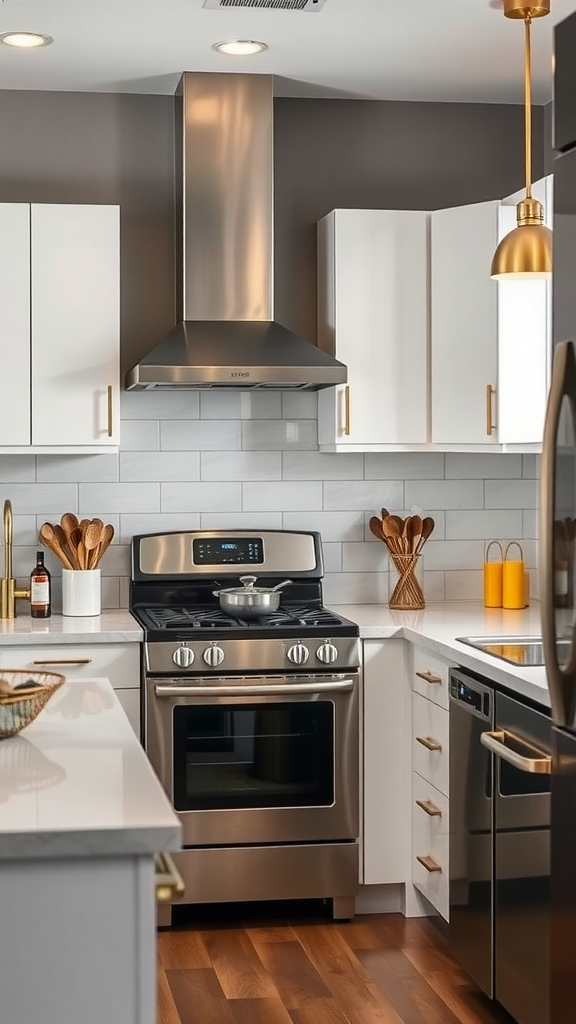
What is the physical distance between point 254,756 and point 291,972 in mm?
692

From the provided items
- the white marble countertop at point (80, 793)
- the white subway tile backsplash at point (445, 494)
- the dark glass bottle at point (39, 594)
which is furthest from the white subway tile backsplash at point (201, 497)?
the white marble countertop at point (80, 793)

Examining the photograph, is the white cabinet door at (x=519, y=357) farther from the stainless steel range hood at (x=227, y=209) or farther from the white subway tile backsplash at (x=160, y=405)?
the white subway tile backsplash at (x=160, y=405)

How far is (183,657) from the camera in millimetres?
4082

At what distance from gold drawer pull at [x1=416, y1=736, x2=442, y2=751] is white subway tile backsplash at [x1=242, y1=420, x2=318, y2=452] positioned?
4.13 ft

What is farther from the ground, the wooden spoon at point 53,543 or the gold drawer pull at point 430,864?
the wooden spoon at point 53,543

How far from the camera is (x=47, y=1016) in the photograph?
5.98 ft

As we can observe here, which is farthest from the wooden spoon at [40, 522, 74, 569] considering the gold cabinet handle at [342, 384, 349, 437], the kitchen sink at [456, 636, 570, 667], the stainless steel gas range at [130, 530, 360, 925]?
the kitchen sink at [456, 636, 570, 667]

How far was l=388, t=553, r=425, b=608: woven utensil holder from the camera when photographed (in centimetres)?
471

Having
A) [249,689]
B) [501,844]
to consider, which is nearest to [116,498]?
[249,689]

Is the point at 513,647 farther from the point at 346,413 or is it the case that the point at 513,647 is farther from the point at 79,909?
the point at 79,909

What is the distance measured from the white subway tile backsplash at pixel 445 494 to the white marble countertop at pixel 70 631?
3.99 ft

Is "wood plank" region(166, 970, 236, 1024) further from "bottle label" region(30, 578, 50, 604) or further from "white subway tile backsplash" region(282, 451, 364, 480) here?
"white subway tile backsplash" region(282, 451, 364, 480)

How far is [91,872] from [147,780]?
0.25m

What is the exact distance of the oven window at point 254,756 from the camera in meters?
4.12
